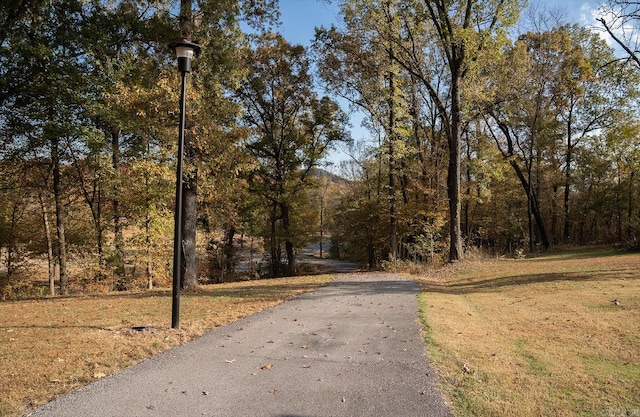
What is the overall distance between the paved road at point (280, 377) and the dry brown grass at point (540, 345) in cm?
43

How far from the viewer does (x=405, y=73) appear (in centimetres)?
2248

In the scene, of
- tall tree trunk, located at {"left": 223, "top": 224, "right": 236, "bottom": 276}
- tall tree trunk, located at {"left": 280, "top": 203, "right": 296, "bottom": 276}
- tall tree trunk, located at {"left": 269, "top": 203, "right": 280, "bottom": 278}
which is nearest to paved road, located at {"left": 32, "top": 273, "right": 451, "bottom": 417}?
tall tree trunk, located at {"left": 280, "top": 203, "right": 296, "bottom": 276}

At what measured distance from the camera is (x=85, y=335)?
5910mm

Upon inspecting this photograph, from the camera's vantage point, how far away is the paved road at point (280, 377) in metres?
3.53

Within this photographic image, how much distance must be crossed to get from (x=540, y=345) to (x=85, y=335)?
21.7 feet

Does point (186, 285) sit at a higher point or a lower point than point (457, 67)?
lower

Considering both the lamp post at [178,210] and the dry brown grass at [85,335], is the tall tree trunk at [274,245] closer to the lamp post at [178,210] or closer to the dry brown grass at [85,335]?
the dry brown grass at [85,335]

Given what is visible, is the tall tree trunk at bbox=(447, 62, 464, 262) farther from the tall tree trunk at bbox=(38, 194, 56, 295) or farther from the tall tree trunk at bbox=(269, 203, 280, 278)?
the tall tree trunk at bbox=(38, 194, 56, 295)

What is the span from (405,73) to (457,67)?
21.1ft

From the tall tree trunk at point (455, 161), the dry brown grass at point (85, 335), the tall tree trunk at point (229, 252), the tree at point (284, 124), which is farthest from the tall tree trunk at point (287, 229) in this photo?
the dry brown grass at point (85, 335)

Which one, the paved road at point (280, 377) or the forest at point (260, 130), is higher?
the forest at point (260, 130)

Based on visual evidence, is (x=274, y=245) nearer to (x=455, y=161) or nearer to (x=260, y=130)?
(x=260, y=130)

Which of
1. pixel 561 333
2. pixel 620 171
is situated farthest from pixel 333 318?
pixel 620 171

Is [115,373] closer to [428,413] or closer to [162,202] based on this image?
[428,413]
